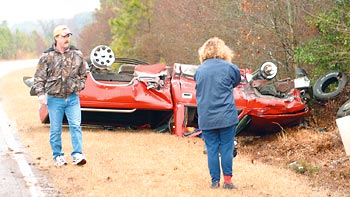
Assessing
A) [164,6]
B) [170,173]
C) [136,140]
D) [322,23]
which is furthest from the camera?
[164,6]

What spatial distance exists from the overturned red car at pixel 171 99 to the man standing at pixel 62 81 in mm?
3388

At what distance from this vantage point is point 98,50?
1263 centimetres

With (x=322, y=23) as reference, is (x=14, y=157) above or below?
below

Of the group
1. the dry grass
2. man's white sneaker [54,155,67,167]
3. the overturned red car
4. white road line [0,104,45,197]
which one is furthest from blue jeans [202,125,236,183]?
the overturned red car

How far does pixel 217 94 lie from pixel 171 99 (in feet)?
15.8

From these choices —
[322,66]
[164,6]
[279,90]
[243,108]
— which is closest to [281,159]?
[243,108]

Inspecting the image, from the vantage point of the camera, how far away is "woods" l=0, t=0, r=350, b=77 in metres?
12.2

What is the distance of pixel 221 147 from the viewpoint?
709 centimetres

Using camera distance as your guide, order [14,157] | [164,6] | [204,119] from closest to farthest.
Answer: [204,119], [14,157], [164,6]

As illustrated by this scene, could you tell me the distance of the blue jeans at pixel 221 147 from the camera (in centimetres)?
703

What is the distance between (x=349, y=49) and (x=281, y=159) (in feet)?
8.52

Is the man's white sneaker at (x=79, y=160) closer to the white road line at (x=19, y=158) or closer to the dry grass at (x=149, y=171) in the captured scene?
the dry grass at (x=149, y=171)

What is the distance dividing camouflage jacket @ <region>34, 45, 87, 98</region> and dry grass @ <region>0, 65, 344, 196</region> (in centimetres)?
99

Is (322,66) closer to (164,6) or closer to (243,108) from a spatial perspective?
(243,108)
